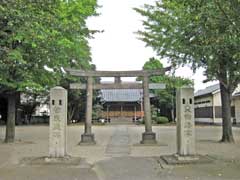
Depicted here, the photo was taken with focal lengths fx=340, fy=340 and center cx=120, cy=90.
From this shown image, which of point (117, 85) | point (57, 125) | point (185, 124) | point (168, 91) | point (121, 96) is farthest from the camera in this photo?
point (121, 96)

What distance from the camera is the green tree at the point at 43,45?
34.5 feet

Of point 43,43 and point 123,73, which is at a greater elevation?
point 43,43

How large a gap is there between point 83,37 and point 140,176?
1186 centimetres

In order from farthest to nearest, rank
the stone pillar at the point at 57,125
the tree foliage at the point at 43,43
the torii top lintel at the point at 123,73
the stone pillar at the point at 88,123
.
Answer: the torii top lintel at the point at 123,73, the stone pillar at the point at 88,123, the stone pillar at the point at 57,125, the tree foliage at the point at 43,43

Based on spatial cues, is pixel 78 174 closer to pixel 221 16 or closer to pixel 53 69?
pixel 221 16

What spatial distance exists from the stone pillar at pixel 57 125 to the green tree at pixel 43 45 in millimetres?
1763

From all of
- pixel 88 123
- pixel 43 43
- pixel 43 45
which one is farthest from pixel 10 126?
pixel 43 43

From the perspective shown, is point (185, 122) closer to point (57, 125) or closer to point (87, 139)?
point (57, 125)

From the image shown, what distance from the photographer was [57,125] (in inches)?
424

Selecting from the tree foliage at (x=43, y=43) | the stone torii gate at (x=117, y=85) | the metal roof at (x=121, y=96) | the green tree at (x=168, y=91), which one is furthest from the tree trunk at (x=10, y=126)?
the metal roof at (x=121, y=96)

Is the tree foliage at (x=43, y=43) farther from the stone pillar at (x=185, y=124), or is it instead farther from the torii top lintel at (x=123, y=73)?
the stone pillar at (x=185, y=124)

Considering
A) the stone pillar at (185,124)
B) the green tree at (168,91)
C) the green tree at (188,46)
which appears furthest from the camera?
the green tree at (168,91)

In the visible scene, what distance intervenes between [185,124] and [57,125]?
4.03 meters

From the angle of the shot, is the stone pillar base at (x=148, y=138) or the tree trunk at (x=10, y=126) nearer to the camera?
the stone pillar base at (x=148, y=138)
